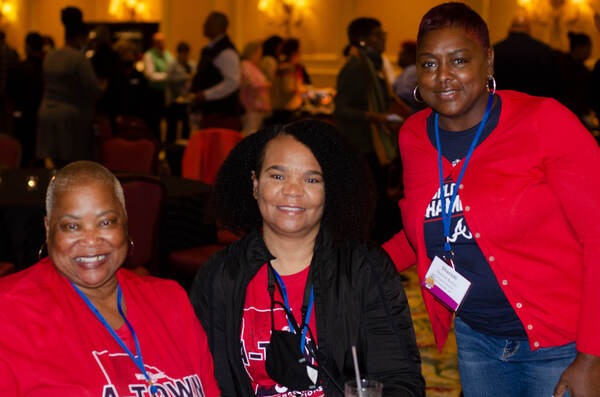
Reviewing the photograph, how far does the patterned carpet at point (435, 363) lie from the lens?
3.47 meters

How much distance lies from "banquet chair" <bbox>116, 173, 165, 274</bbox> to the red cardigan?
2.02m

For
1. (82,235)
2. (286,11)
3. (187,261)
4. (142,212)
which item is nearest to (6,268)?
(142,212)

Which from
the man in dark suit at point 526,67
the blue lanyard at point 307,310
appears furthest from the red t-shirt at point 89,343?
the man in dark suit at point 526,67

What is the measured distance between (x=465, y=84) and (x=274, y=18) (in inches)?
469

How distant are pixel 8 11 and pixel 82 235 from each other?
1746 cm

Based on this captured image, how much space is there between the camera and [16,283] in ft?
5.32

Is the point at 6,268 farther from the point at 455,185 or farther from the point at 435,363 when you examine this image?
the point at 455,185

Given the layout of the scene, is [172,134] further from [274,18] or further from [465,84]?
[465,84]

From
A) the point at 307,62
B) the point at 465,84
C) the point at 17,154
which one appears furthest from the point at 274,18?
the point at 465,84

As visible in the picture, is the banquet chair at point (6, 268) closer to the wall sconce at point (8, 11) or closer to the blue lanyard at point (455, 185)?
the blue lanyard at point (455, 185)

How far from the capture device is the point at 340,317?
74.5 inches

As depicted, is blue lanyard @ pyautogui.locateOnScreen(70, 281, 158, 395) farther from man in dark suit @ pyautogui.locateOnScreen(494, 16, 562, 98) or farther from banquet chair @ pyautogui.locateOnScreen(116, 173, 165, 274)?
man in dark suit @ pyautogui.locateOnScreen(494, 16, 562, 98)

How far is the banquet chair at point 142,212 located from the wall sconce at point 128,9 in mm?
12897

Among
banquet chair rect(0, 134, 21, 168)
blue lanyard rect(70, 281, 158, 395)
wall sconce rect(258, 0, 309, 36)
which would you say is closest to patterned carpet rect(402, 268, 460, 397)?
blue lanyard rect(70, 281, 158, 395)
